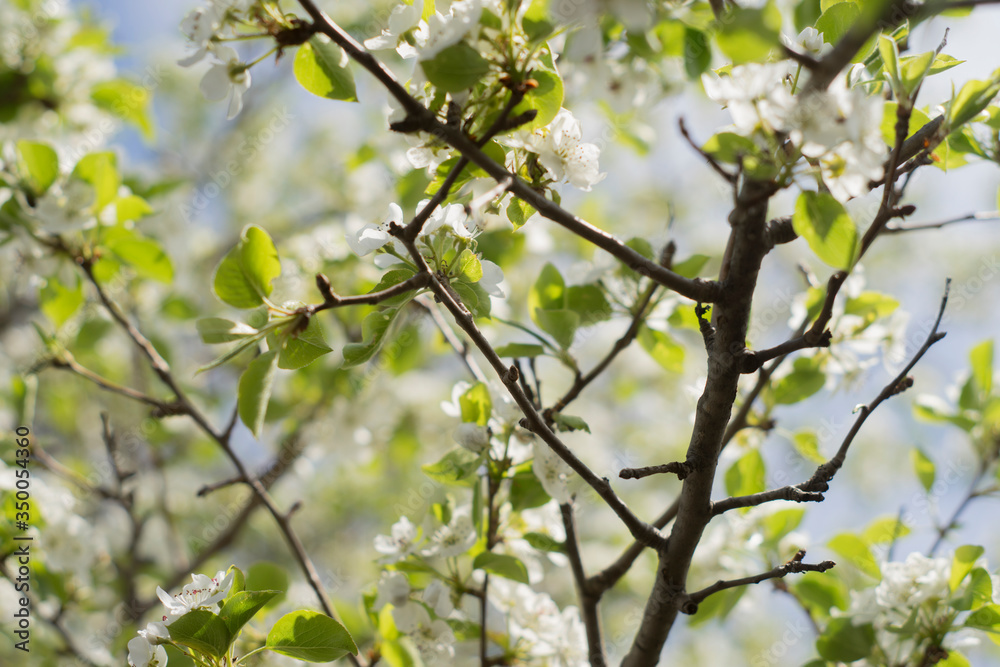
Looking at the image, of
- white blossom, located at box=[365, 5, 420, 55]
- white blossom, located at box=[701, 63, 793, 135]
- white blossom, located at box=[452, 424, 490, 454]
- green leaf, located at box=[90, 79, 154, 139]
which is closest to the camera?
white blossom, located at box=[701, 63, 793, 135]

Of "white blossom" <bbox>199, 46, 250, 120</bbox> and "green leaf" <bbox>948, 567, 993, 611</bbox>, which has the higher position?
"white blossom" <bbox>199, 46, 250, 120</bbox>

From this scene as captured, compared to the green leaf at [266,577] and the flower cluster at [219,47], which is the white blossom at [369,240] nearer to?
the flower cluster at [219,47]

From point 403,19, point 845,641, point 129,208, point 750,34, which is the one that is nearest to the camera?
point 750,34

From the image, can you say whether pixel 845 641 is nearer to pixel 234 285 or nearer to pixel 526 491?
pixel 526 491

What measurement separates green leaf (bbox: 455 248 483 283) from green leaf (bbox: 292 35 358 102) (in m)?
0.22

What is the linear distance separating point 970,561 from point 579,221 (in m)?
0.86

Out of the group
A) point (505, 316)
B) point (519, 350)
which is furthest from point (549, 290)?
point (505, 316)

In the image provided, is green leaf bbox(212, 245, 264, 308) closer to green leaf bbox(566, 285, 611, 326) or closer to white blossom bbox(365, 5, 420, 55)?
white blossom bbox(365, 5, 420, 55)

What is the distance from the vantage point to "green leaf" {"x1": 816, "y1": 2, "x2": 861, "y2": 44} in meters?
0.72

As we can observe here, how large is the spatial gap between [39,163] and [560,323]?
3.84ft

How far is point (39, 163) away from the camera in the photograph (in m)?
1.30

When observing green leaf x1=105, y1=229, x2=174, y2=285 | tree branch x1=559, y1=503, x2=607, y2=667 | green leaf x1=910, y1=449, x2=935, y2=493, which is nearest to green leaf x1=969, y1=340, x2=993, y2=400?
green leaf x1=910, y1=449, x2=935, y2=493

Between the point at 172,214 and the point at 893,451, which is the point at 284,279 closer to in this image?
the point at 172,214

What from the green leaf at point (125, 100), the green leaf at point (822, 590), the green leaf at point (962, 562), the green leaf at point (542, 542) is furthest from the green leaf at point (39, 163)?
the green leaf at point (962, 562)
